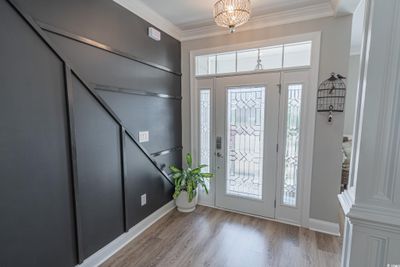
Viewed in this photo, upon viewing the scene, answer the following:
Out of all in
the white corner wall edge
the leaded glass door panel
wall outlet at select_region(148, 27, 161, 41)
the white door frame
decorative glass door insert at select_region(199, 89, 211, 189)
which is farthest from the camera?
decorative glass door insert at select_region(199, 89, 211, 189)

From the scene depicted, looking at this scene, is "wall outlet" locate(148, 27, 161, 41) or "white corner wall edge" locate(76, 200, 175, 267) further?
"wall outlet" locate(148, 27, 161, 41)

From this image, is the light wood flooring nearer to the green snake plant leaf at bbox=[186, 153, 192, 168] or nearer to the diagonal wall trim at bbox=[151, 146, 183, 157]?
the green snake plant leaf at bbox=[186, 153, 192, 168]

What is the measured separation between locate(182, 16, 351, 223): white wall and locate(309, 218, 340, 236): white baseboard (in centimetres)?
5

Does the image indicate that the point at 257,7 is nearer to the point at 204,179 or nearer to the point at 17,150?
the point at 204,179

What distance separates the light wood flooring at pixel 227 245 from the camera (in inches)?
78.4

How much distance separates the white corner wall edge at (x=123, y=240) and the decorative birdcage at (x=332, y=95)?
2.41m

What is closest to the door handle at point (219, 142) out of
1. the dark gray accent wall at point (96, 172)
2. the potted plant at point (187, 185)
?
the potted plant at point (187, 185)

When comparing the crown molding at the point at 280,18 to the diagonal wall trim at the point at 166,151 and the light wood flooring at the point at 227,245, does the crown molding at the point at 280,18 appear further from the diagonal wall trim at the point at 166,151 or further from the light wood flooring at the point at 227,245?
the light wood flooring at the point at 227,245

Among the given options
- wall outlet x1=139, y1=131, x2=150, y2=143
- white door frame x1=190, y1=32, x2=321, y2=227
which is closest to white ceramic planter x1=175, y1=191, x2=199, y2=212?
wall outlet x1=139, y1=131, x2=150, y2=143

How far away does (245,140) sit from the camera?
283 cm

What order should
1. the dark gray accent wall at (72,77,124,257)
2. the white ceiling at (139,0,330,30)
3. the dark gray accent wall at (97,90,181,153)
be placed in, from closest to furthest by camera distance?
the dark gray accent wall at (72,77,124,257)
the dark gray accent wall at (97,90,181,153)
the white ceiling at (139,0,330,30)

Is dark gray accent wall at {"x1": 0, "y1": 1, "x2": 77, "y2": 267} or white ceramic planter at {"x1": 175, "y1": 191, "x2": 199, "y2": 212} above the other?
dark gray accent wall at {"x1": 0, "y1": 1, "x2": 77, "y2": 267}

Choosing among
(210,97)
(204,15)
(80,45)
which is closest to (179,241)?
(210,97)

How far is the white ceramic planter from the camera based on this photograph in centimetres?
295
